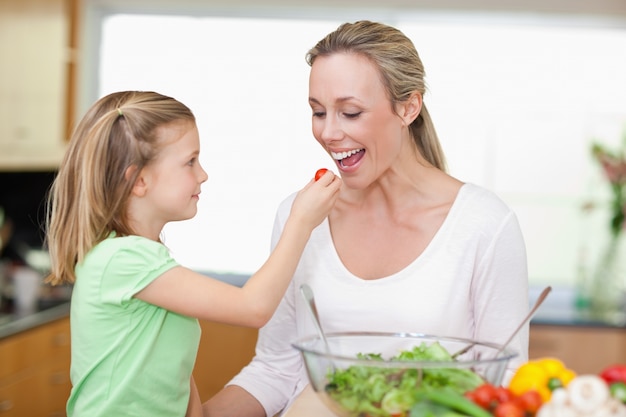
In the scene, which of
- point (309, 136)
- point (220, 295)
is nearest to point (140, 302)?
point (220, 295)

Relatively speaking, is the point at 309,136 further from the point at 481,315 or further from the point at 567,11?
the point at 481,315

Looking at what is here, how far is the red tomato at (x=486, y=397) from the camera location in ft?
3.92

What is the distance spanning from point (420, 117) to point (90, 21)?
12.4 feet

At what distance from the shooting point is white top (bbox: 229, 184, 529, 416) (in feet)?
6.27

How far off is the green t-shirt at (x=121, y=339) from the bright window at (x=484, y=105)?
377cm

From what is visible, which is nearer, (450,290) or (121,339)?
(121,339)

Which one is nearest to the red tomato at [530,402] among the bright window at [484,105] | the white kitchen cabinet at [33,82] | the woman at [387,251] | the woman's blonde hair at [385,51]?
the woman at [387,251]

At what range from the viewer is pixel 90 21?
5488 millimetres

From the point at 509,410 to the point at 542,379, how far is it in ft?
0.33

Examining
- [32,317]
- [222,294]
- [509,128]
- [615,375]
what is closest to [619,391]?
[615,375]

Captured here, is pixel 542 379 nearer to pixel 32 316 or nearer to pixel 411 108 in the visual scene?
pixel 411 108

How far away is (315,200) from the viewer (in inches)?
66.4

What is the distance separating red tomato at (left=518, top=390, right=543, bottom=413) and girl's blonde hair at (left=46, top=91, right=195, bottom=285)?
2.59ft

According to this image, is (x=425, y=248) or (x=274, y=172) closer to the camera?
(x=425, y=248)
